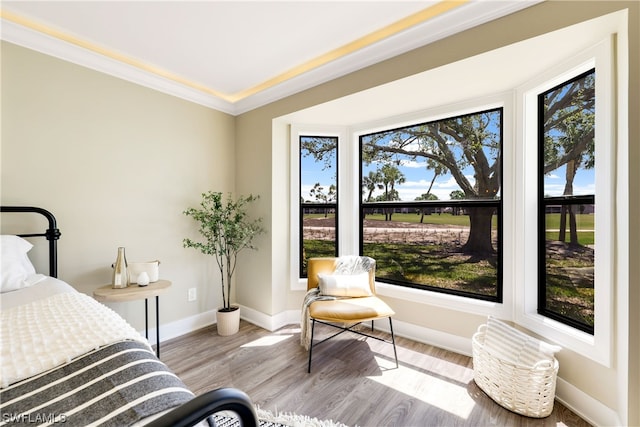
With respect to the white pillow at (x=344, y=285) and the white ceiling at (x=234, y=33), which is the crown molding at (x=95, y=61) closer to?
the white ceiling at (x=234, y=33)

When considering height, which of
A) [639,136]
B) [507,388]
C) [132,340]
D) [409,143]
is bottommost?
[507,388]

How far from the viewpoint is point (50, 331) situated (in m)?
0.96

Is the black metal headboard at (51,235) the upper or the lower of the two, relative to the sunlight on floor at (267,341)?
upper

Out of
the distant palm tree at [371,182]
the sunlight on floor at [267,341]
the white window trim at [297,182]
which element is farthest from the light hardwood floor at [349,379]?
the distant palm tree at [371,182]

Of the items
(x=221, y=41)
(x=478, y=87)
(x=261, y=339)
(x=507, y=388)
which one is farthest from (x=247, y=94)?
(x=507, y=388)

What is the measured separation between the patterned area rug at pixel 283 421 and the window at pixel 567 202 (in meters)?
1.71

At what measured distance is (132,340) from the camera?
0.96 metres

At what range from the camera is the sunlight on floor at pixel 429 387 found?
5.72 feet

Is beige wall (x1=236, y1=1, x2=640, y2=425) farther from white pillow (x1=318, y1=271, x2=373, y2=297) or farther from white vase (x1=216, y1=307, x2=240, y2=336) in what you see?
white pillow (x1=318, y1=271, x2=373, y2=297)

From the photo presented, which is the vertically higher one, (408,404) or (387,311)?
(387,311)

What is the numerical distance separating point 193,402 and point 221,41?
7.66 feet

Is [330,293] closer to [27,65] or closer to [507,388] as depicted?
[507,388]

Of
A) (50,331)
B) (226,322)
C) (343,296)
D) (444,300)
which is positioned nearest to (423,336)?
(444,300)

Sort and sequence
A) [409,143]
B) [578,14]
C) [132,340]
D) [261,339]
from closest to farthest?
[132,340]
[578,14]
[261,339]
[409,143]
